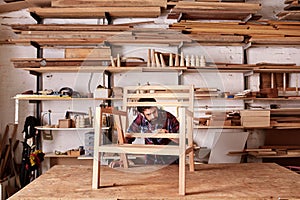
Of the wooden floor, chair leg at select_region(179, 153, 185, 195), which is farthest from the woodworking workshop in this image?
chair leg at select_region(179, 153, 185, 195)

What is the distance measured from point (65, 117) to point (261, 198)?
131 inches

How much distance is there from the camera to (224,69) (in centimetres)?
482

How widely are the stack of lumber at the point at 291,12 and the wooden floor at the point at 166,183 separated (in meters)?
2.54

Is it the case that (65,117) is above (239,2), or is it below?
below

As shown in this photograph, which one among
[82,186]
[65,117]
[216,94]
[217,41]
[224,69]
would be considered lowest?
[82,186]

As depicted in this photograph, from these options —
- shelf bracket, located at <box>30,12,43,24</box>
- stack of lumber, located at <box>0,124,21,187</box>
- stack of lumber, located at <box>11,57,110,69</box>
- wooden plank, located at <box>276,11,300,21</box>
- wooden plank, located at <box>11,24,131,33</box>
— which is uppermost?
wooden plank, located at <box>276,11,300,21</box>

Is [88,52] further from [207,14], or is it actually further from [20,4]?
[207,14]

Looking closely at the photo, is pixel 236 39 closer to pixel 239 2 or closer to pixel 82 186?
pixel 239 2

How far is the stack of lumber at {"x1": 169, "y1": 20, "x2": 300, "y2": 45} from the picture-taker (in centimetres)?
477

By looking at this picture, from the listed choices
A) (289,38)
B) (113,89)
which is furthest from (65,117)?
(289,38)

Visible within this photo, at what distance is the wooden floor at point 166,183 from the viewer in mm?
2164

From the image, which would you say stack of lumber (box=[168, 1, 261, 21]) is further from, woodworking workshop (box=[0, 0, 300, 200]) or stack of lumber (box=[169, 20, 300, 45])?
stack of lumber (box=[169, 20, 300, 45])

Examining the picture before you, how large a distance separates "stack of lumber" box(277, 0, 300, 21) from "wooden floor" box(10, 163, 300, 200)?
254 centimetres

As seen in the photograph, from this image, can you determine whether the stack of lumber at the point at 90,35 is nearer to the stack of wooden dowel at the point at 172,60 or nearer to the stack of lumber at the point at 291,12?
the stack of wooden dowel at the point at 172,60
